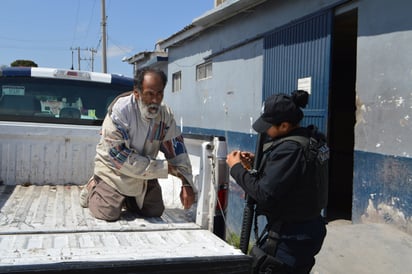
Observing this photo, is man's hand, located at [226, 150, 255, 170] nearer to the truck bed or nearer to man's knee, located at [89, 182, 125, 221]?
the truck bed

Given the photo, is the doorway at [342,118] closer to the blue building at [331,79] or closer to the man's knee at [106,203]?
the blue building at [331,79]

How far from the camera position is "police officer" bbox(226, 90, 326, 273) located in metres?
2.59

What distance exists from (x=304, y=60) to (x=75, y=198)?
451 cm

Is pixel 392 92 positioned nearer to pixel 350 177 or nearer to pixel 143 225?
pixel 143 225

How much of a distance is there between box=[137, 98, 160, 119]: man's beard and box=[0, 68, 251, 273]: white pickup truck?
0.42 m

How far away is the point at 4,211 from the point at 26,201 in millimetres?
403

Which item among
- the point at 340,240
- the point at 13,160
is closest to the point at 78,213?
the point at 13,160

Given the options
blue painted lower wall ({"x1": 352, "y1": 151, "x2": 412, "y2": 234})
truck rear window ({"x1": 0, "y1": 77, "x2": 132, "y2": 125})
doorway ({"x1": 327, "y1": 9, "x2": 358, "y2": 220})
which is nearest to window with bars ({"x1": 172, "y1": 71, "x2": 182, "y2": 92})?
doorway ({"x1": 327, "y1": 9, "x2": 358, "y2": 220})

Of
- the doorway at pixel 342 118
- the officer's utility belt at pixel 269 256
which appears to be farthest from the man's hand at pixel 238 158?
the doorway at pixel 342 118

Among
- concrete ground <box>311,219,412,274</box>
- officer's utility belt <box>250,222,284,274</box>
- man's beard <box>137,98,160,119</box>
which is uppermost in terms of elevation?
man's beard <box>137,98,160,119</box>

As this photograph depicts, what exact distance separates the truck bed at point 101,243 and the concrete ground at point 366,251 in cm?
174

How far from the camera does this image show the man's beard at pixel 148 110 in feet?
10.6

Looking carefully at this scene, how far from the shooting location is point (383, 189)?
5348 mm

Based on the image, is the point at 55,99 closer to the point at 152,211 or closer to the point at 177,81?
the point at 152,211
